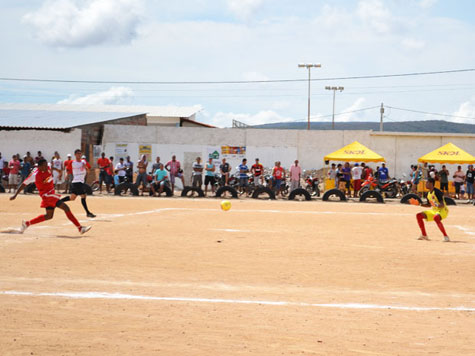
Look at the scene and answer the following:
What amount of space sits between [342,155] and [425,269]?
64.0 feet

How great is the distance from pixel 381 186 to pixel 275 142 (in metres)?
8.43

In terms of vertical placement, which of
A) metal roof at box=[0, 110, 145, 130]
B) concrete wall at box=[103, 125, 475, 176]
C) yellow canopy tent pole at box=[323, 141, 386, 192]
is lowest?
yellow canopy tent pole at box=[323, 141, 386, 192]

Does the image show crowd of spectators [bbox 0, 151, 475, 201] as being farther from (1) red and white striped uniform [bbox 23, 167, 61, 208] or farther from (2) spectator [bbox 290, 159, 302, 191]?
(1) red and white striped uniform [bbox 23, 167, 61, 208]

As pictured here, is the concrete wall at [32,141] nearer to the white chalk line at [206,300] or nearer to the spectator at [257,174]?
the spectator at [257,174]

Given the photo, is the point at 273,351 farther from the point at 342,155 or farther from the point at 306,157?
the point at 306,157

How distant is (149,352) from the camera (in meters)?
5.15

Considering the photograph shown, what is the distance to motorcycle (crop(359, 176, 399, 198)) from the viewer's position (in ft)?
91.6

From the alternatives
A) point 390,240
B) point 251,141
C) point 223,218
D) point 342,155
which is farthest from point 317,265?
point 251,141

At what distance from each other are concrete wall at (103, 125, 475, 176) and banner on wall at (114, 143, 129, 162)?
0.24 m

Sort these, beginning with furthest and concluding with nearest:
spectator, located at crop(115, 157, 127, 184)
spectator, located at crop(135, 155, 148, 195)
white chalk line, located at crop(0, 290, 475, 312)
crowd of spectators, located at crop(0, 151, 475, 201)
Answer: spectator, located at crop(115, 157, 127, 184) → crowd of spectators, located at crop(0, 151, 475, 201) → spectator, located at crop(135, 155, 148, 195) → white chalk line, located at crop(0, 290, 475, 312)

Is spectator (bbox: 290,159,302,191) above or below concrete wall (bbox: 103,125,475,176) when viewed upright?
below

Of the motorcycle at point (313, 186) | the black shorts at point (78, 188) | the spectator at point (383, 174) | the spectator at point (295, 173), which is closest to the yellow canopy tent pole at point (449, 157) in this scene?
the spectator at point (383, 174)

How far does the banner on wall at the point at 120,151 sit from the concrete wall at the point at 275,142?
0.24m

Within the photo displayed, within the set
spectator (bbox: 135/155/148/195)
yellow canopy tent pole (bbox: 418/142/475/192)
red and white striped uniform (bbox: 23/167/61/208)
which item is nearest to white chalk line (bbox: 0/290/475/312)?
red and white striped uniform (bbox: 23/167/61/208)
